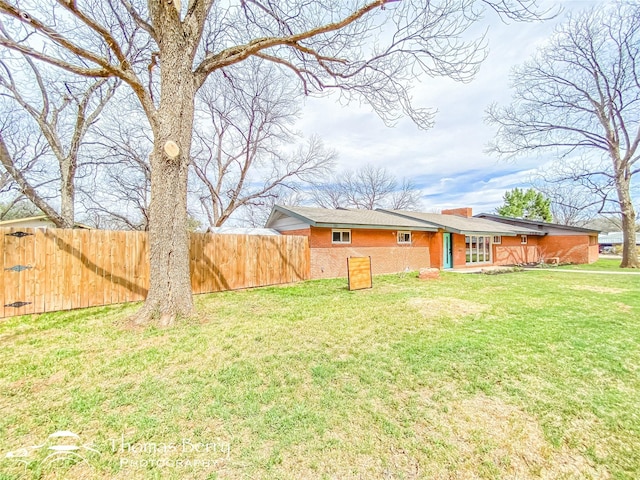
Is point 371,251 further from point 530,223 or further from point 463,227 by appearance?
point 530,223

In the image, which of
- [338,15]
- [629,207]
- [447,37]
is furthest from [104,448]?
[629,207]

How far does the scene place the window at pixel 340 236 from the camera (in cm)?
1226

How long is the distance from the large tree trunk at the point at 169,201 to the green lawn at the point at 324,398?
55 centimetres

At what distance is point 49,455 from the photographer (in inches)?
82.4

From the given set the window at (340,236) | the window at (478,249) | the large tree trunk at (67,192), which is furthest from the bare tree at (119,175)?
the window at (478,249)

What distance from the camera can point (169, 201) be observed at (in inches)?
203

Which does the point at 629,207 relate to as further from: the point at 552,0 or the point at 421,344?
the point at 421,344

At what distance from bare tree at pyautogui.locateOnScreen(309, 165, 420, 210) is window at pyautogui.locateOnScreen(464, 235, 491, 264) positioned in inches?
708

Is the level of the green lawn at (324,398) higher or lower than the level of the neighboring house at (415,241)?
lower

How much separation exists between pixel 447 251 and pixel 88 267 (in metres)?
15.5

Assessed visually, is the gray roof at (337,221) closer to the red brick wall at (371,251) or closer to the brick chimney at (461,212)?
the red brick wall at (371,251)

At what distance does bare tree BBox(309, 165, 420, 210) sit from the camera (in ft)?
112

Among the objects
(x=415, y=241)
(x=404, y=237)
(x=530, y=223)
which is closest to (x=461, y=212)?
(x=530, y=223)

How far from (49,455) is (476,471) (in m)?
3.17
